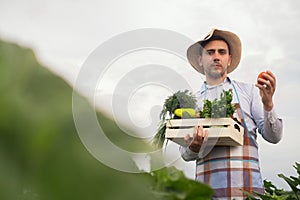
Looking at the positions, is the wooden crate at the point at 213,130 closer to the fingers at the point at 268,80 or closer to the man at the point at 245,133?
the man at the point at 245,133

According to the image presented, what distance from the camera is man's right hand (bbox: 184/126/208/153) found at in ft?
8.69

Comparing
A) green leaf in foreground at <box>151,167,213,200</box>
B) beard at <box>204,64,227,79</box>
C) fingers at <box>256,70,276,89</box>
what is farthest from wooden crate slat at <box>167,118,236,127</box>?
green leaf in foreground at <box>151,167,213,200</box>

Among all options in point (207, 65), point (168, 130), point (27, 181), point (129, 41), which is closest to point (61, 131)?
point (27, 181)

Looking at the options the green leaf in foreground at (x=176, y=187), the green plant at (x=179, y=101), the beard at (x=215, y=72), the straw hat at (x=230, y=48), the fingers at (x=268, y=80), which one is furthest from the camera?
the straw hat at (x=230, y=48)

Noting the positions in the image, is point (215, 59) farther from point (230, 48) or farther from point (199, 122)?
point (199, 122)

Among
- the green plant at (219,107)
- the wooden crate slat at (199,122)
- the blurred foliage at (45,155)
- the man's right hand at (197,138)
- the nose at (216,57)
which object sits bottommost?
the blurred foliage at (45,155)

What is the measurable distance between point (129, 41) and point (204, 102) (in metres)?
2.11

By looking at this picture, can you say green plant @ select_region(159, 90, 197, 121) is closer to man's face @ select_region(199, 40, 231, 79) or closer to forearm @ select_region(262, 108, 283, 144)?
man's face @ select_region(199, 40, 231, 79)

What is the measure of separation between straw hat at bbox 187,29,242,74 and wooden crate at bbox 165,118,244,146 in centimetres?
67

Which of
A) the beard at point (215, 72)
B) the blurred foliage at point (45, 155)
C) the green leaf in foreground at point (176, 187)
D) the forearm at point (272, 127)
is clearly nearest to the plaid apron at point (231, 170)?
the forearm at point (272, 127)

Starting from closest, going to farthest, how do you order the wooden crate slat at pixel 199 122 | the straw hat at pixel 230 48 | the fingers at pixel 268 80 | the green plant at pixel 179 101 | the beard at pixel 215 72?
1. the fingers at pixel 268 80
2. the wooden crate slat at pixel 199 122
3. the green plant at pixel 179 101
4. the beard at pixel 215 72
5. the straw hat at pixel 230 48

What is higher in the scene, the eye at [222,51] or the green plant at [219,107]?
the eye at [222,51]

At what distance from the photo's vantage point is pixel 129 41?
89 centimetres

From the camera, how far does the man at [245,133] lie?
9.00ft
